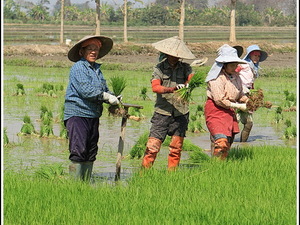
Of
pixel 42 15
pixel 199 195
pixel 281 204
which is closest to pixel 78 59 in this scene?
pixel 199 195

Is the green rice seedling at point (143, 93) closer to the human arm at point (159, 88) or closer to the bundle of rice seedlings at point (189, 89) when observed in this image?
the bundle of rice seedlings at point (189, 89)

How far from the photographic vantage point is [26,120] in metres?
10.0

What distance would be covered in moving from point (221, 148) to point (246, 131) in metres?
2.77

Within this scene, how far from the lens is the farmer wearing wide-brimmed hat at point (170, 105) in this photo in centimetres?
684

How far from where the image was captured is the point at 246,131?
9.78 metres

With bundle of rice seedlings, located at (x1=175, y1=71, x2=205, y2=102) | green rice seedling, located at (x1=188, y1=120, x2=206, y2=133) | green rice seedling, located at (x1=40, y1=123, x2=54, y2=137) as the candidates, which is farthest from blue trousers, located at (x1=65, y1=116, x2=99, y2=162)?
green rice seedling, located at (x1=188, y1=120, x2=206, y2=133)

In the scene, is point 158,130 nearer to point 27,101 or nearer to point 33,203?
point 33,203

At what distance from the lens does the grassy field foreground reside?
5.00 m

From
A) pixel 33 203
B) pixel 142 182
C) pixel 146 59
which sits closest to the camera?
pixel 33 203

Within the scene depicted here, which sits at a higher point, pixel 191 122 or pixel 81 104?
pixel 81 104

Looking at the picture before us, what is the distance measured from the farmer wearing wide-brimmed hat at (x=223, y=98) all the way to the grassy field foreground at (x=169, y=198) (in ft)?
0.82

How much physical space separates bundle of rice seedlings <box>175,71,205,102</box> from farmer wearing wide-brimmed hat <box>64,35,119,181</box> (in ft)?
2.09

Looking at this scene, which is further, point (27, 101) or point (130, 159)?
point (27, 101)

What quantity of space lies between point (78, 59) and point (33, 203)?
1.78 m
